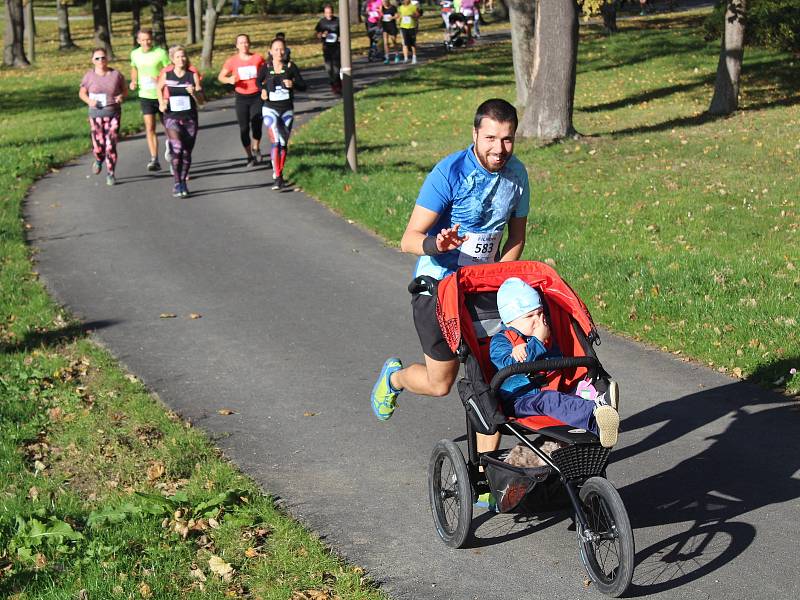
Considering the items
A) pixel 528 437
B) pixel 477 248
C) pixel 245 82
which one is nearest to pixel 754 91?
pixel 245 82

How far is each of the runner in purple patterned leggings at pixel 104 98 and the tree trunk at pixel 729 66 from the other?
Answer: 11.3 meters

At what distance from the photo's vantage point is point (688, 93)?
26438 mm

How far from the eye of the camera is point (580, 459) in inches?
207

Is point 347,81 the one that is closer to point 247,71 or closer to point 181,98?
point 247,71

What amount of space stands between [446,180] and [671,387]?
3168 millimetres

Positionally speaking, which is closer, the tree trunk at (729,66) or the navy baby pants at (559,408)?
the navy baby pants at (559,408)

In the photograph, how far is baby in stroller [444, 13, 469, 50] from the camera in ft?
133

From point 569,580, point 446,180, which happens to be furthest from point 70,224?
point 569,580

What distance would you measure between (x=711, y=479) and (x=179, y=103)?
465 inches

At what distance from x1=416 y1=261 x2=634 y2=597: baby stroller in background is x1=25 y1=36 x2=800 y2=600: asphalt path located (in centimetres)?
25

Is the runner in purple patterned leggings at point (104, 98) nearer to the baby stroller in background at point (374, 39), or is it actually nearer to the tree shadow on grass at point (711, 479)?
the tree shadow on grass at point (711, 479)

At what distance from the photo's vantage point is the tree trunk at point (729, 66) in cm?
2186

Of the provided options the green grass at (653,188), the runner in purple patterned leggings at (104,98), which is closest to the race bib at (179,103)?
the runner in purple patterned leggings at (104,98)

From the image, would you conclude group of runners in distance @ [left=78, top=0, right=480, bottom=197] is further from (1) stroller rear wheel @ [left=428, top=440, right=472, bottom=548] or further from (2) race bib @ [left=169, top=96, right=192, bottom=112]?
(1) stroller rear wheel @ [left=428, top=440, right=472, bottom=548]
